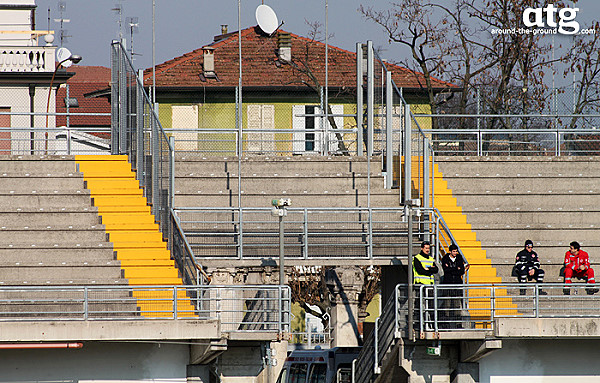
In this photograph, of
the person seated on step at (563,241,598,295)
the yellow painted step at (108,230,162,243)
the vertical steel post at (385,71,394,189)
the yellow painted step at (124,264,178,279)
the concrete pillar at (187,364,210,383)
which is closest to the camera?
the concrete pillar at (187,364,210,383)

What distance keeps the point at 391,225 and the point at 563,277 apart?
12.5ft

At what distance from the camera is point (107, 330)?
19.3 m

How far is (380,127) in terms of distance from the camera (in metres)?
26.9

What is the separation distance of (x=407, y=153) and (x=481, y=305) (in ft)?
16.7

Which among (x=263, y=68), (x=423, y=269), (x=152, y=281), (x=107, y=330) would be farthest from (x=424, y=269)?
(x=263, y=68)

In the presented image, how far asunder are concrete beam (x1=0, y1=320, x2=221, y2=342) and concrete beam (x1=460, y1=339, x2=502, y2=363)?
4.75m

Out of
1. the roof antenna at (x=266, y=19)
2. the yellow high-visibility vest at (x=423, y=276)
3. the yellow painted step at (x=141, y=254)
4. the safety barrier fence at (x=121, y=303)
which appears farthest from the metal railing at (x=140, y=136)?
the roof antenna at (x=266, y=19)

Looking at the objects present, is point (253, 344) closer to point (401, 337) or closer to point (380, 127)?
point (401, 337)

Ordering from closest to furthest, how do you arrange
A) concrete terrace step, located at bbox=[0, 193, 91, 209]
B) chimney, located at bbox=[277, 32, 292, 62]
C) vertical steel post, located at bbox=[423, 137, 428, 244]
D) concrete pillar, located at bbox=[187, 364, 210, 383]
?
1. concrete pillar, located at bbox=[187, 364, 210, 383]
2. concrete terrace step, located at bbox=[0, 193, 91, 209]
3. vertical steel post, located at bbox=[423, 137, 428, 244]
4. chimney, located at bbox=[277, 32, 292, 62]

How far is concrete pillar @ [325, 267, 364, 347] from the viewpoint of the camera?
36312mm

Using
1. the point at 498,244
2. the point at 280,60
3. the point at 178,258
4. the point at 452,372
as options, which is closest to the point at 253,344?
the point at 178,258

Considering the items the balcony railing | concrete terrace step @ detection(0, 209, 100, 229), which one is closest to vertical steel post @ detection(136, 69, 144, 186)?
concrete terrace step @ detection(0, 209, 100, 229)

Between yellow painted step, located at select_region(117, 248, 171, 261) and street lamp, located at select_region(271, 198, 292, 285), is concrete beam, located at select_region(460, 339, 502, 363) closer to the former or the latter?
street lamp, located at select_region(271, 198, 292, 285)

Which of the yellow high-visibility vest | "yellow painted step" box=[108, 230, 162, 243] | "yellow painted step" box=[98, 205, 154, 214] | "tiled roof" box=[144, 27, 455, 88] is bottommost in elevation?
the yellow high-visibility vest
